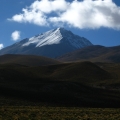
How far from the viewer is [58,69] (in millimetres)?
167000

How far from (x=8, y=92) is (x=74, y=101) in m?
16.8


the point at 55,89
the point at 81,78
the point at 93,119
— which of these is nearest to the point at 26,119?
the point at 93,119

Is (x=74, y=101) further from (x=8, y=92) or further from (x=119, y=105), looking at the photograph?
(x=8, y=92)

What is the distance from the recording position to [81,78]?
137375 mm

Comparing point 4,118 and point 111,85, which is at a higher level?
point 111,85

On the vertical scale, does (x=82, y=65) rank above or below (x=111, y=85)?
above

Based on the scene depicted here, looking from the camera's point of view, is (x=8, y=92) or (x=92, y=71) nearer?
(x=8, y=92)

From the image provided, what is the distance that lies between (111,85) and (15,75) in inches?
1782

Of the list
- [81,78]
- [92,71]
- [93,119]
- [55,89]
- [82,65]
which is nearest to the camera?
[93,119]

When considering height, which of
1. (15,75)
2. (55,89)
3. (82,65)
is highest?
(82,65)

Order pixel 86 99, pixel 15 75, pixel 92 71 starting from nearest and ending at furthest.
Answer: pixel 86 99 < pixel 15 75 < pixel 92 71

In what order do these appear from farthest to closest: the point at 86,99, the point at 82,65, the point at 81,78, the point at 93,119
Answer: the point at 82,65 < the point at 81,78 < the point at 86,99 < the point at 93,119

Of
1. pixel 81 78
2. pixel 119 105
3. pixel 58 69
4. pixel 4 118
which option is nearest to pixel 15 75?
pixel 81 78

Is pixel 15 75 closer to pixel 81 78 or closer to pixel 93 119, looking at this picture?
pixel 81 78
